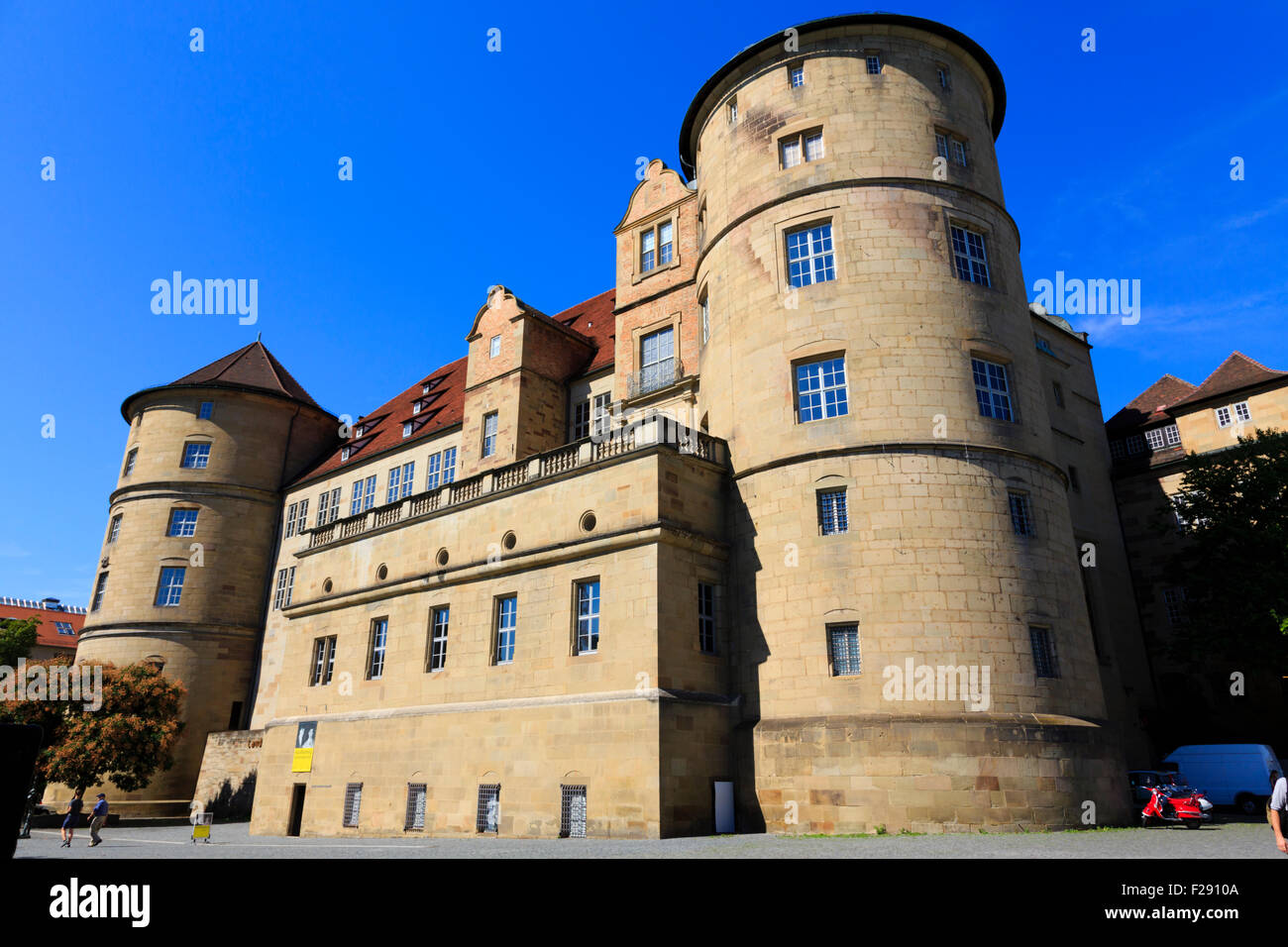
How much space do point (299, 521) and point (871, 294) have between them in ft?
120

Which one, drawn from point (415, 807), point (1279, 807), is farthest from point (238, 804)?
point (1279, 807)

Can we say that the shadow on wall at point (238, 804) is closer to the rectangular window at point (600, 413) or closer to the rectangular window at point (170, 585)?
the rectangular window at point (170, 585)

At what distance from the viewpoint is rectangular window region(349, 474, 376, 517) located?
43250 mm

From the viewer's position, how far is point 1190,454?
3228 centimetres

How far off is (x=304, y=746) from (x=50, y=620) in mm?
67004

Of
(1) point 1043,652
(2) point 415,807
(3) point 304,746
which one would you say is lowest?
(2) point 415,807

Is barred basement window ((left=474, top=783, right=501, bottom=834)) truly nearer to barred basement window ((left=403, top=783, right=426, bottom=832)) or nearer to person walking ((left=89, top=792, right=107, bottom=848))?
barred basement window ((left=403, top=783, right=426, bottom=832))

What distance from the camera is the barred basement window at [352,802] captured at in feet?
85.0

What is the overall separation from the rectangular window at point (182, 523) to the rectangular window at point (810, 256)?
38.3m

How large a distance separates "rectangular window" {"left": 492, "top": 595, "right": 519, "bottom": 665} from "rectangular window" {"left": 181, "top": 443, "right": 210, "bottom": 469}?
3175cm

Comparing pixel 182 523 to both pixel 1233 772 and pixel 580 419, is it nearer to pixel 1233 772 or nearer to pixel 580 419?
pixel 580 419

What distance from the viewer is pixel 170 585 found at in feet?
147
